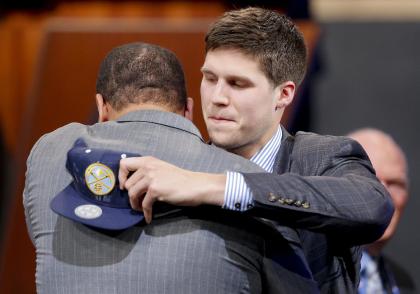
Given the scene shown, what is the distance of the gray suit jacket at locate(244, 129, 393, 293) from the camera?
4.68 feet

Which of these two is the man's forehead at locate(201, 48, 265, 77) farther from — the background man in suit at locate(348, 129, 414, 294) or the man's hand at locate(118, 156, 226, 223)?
the background man in suit at locate(348, 129, 414, 294)

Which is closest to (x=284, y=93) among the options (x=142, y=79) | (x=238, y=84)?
(x=238, y=84)

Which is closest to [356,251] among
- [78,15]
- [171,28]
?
[171,28]

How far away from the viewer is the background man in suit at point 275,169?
1.40 metres

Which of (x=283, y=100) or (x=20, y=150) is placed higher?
(x=283, y=100)

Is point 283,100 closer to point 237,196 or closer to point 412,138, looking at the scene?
point 237,196

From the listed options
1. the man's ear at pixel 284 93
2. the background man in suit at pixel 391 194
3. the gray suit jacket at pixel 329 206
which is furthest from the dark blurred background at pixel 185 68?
the gray suit jacket at pixel 329 206

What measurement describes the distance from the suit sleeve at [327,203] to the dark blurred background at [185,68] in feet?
4.97

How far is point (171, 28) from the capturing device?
128 inches

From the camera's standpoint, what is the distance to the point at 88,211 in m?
1.42

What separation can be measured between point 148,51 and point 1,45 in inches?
93.3

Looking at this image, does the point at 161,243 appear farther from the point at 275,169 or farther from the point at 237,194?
the point at 275,169

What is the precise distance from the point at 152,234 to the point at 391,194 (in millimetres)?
1387

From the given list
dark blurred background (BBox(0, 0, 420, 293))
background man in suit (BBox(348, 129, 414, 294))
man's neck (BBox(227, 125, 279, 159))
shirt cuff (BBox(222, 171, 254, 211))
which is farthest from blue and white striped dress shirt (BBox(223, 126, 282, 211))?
dark blurred background (BBox(0, 0, 420, 293))
